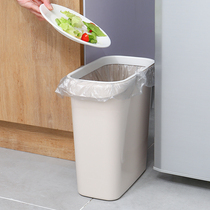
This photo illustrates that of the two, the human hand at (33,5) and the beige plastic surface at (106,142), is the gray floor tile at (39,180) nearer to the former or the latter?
the beige plastic surface at (106,142)

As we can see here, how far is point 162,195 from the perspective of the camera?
1394 mm

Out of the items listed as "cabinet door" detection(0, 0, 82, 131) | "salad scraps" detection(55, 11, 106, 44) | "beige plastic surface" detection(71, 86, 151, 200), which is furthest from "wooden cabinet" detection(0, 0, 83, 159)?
"beige plastic surface" detection(71, 86, 151, 200)

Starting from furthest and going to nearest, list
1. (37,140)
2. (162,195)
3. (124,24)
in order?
(37,140) → (124,24) → (162,195)

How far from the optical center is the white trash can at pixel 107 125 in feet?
4.06

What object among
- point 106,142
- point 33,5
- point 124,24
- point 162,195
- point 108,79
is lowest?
point 162,195

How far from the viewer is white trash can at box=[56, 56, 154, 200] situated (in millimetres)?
1238

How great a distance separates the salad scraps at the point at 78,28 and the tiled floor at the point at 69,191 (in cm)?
59

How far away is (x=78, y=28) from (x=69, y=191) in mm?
626

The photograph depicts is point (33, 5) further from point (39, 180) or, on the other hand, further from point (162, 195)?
point (162, 195)

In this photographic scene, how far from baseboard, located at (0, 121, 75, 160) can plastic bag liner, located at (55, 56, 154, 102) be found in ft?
1.14

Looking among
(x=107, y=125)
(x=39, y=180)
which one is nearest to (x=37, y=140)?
(x=39, y=180)

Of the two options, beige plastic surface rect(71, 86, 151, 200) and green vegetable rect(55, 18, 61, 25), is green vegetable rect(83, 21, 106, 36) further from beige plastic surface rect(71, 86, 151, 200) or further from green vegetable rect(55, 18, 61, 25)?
beige plastic surface rect(71, 86, 151, 200)

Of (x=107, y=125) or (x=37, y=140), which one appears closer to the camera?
(x=107, y=125)

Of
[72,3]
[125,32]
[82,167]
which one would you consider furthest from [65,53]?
[82,167]
